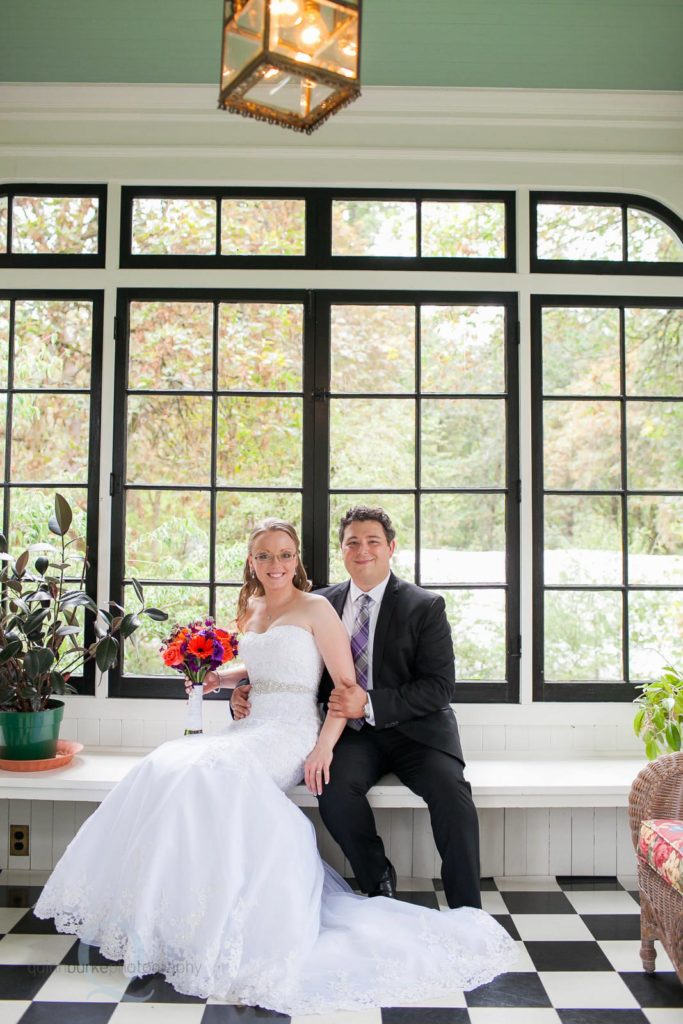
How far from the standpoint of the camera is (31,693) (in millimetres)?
3553

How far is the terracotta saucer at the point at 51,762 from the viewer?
11.7 ft

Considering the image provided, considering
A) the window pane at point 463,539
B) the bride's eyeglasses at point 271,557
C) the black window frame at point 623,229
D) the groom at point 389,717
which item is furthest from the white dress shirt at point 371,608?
the black window frame at point 623,229

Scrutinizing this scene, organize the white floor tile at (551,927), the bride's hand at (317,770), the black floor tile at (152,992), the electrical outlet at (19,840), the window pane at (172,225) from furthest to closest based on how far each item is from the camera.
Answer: the window pane at (172,225)
the electrical outlet at (19,840)
the bride's hand at (317,770)
the white floor tile at (551,927)
the black floor tile at (152,992)

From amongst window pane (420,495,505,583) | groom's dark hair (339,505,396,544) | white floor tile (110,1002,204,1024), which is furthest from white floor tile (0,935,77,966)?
window pane (420,495,505,583)

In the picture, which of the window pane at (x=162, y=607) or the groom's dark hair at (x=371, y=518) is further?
the window pane at (x=162, y=607)

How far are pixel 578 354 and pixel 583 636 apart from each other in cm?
137

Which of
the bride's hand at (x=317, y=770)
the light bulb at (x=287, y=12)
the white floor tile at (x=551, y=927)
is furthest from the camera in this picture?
the bride's hand at (x=317, y=770)

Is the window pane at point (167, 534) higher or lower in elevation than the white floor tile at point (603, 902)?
higher

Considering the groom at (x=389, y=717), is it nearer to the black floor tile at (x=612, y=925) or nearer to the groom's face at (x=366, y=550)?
the groom's face at (x=366, y=550)

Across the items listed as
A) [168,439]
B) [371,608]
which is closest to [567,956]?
[371,608]

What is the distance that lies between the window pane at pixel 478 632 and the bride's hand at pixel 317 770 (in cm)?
105

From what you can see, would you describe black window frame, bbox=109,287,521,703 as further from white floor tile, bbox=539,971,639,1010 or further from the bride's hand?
white floor tile, bbox=539,971,639,1010

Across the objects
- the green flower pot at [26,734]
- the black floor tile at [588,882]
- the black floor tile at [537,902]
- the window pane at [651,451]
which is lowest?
the black floor tile at [588,882]

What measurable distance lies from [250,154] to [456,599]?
→ 235 centimetres
